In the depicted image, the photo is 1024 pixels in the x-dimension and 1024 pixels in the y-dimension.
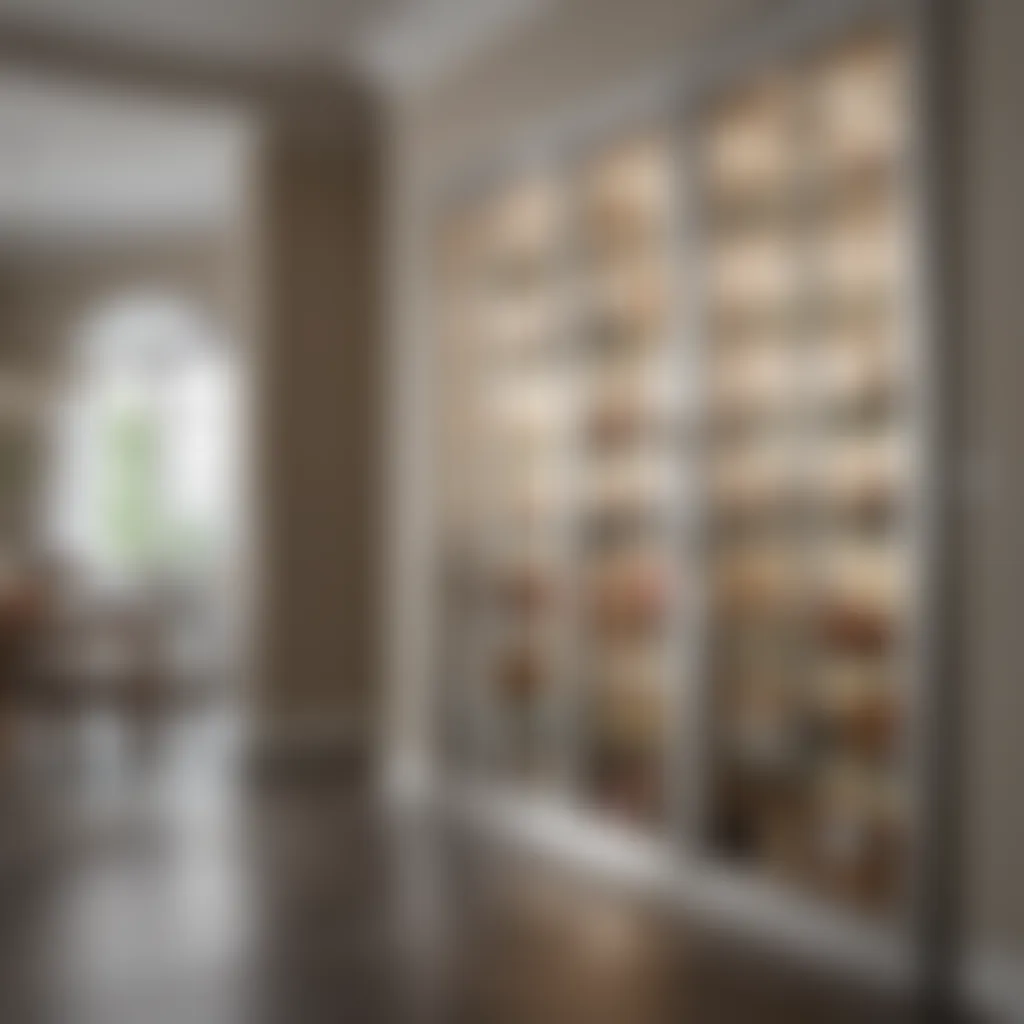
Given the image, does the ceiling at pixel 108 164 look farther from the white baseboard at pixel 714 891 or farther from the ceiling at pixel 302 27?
the white baseboard at pixel 714 891

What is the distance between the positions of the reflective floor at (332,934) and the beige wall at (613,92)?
61cm

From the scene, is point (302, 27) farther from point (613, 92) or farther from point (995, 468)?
→ point (995, 468)

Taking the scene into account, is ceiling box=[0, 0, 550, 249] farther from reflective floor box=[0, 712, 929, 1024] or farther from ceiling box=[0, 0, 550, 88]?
reflective floor box=[0, 712, 929, 1024]

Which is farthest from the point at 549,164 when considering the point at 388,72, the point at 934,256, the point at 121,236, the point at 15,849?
the point at 121,236

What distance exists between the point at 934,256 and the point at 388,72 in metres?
3.35

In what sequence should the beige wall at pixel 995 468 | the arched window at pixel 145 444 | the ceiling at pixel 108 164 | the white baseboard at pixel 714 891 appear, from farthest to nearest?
the arched window at pixel 145 444
the ceiling at pixel 108 164
the white baseboard at pixel 714 891
the beige wall at pixel 995 468

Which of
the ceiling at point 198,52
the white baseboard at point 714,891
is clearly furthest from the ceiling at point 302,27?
the white baseboard at point 714,891

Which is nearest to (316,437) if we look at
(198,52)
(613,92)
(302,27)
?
(198,52)

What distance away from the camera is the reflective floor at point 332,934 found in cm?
339

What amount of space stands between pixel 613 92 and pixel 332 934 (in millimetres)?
2768

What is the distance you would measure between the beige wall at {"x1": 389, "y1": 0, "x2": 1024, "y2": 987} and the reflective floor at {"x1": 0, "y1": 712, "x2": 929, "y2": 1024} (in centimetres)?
61

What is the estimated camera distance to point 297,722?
23.3ft

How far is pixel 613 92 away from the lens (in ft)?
15.7

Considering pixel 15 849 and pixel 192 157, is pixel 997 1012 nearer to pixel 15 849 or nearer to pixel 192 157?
pixel 15 849
